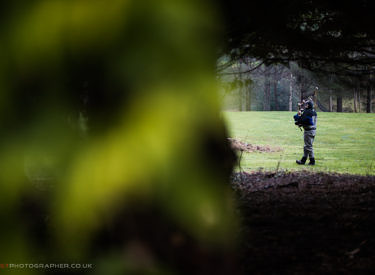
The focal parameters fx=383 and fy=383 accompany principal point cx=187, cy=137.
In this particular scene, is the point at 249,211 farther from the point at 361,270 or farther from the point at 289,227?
the point at 361,270

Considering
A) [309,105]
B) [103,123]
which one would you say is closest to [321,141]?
[309,105]

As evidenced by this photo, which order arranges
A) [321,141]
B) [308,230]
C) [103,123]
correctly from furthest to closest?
1. [321,141]
2. [308,230]
3. [103,123]

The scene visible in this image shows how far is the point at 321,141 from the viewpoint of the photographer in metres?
23.8

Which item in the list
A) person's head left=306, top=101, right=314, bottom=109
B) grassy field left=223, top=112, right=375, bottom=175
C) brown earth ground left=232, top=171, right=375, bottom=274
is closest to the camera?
brown earth ground left=232, top=171, right=375, bottom=274

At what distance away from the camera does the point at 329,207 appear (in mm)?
5918

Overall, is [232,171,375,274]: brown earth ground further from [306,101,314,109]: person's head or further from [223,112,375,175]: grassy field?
[306,101,314,109]: person's head

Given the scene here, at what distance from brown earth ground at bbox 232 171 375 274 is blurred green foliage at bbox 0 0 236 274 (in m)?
2.88

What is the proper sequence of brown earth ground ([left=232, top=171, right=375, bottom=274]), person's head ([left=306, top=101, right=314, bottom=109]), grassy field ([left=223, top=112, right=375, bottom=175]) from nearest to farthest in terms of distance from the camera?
brown earth ground ([left=232, top=171, right=375, bottom=274]), person's head ([left=306, top=101, right=314, bottom=109]), grassy field ([left=223, top=112, right=375, bottom=175])

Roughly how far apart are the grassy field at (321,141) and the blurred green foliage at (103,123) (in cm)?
713

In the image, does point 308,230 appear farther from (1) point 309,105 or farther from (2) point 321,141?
(2) point 321,141

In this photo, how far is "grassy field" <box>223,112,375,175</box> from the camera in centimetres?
1370

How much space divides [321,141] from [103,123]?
981 inches

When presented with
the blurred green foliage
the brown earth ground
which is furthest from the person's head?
the blurred green foliage

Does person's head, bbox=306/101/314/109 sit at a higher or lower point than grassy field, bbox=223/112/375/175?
higher
